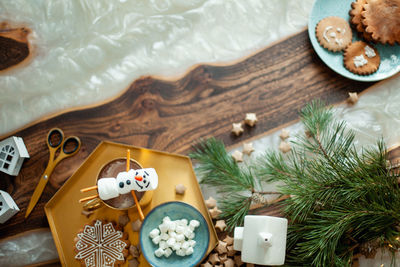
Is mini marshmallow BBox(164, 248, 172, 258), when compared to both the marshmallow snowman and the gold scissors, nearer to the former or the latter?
the marshmallow snowman

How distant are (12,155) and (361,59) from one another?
1293 millimetres

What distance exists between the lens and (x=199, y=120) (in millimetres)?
1334

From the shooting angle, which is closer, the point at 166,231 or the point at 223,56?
the point at 166,231

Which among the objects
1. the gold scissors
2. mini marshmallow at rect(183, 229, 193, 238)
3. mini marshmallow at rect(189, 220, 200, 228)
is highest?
the gold scissors

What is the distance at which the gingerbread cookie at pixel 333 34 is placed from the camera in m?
1.28

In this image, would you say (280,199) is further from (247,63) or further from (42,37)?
(42,37)

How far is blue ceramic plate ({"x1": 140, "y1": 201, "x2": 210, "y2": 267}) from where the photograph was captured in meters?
1.16

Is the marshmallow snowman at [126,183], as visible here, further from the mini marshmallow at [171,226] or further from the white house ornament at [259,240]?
the white house ornament at [259,240]

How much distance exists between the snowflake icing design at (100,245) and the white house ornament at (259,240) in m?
0.42

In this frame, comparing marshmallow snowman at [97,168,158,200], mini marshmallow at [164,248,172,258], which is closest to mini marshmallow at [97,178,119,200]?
marshmallow snowman at [97,168,158,200]

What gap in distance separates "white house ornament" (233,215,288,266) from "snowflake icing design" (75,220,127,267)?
0.42 m

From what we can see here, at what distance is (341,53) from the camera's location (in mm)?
1300

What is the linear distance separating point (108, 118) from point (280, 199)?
69 centimetres

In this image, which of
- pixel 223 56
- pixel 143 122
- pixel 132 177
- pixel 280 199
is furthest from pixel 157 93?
pixel 280 199
